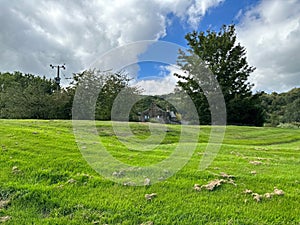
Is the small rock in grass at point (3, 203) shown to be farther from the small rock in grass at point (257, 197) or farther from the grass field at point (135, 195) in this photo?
the small rock in grass at point (257, 197)

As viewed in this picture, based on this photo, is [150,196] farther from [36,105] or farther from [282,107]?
[282,107]

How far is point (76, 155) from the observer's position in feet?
19.8

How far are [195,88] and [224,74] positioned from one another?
3.92 metres

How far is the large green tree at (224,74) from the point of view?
28.8 m

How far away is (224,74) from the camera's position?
3039 cm

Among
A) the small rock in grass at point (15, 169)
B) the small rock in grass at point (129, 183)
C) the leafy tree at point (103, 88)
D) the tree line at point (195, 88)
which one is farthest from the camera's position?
the tree line at point (195, 88)

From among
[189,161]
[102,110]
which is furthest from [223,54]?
[189,161]

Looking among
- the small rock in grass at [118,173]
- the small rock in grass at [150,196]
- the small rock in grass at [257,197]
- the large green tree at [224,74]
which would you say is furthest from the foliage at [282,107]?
the small rock in grass at [150,196]

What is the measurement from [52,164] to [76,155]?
2.78 ft

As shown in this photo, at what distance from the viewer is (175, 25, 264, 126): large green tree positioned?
94.3ft

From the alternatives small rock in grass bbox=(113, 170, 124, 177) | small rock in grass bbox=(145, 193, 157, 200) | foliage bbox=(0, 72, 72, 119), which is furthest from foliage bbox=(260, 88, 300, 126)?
small rock in grass bbox=(145, 193, 157, 200)

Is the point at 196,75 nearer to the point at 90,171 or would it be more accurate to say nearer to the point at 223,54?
the point at 223,54

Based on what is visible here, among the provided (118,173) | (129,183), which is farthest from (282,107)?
(129,183)

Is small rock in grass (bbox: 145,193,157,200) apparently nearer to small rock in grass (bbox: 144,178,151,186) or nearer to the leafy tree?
small rock in grass (bbox: 144,178,151,186)
